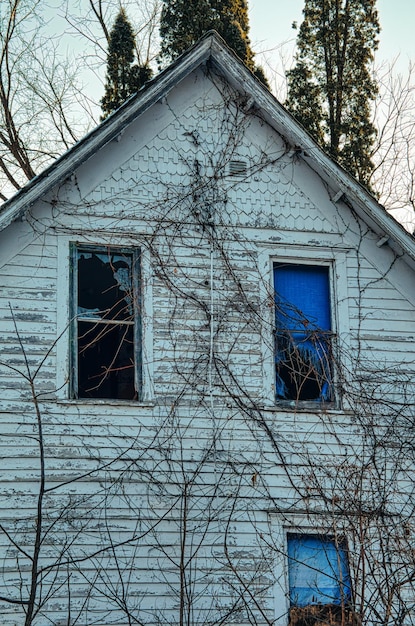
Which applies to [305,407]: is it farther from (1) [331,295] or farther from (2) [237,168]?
(2) [237,168]

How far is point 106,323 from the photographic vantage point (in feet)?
41.7

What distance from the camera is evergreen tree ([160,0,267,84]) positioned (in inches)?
754

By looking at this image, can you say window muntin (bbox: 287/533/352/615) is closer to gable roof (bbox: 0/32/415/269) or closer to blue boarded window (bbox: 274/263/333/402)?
blue boarded window (bbox: 274/263/333/402)

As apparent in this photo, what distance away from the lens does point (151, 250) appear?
13.0 meters

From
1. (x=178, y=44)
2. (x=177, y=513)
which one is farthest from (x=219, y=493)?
(x=178, y=44)

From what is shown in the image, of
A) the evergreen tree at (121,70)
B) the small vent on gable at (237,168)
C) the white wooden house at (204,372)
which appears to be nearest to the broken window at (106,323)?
the white wooden house at (204,372)

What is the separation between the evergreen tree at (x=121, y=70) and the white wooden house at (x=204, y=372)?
8.48 m

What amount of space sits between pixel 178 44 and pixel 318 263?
906cm

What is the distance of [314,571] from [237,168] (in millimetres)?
4961

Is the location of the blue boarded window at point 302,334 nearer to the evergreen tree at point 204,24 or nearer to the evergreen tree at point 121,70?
the evergreen tree at point 204,24

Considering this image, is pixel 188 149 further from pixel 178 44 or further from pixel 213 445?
pixel 178 44

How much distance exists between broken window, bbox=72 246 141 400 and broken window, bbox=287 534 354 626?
8.58 ft

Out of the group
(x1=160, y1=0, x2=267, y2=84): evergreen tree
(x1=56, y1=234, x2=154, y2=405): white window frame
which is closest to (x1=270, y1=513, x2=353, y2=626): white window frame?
(x1=56, y1=234, x2=154, y2=405): white window frame

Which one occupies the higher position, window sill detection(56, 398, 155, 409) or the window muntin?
window sill detection(56, 398, 155, 409)
